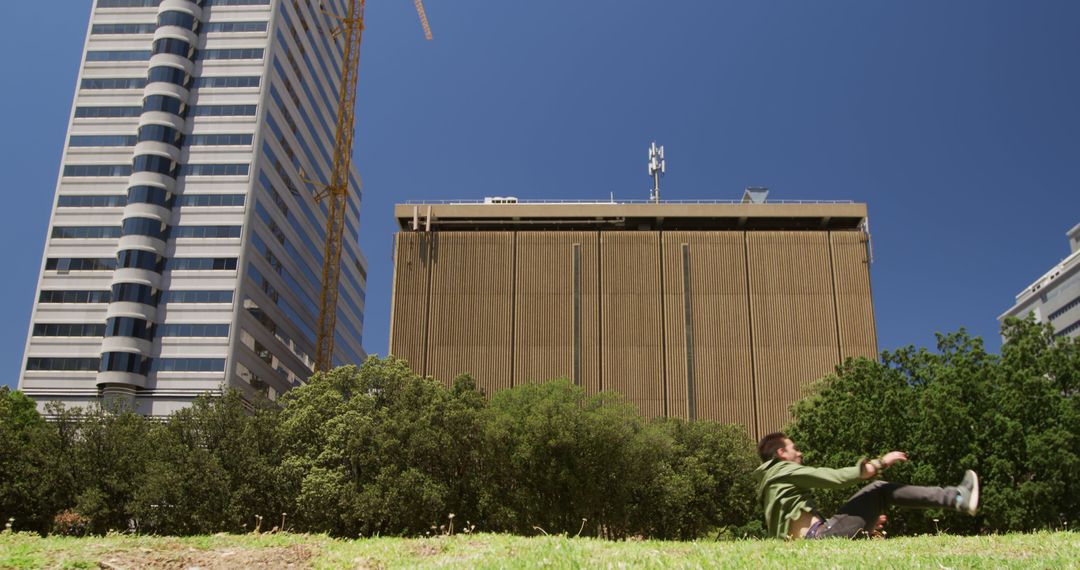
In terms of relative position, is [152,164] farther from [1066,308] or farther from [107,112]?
[1066,308]

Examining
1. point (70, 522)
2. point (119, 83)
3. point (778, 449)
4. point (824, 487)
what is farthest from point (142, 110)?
point (824, 487)

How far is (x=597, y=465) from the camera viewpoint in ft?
156

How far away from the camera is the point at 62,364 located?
8100cm

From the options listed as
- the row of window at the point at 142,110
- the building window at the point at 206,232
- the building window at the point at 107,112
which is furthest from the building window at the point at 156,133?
the building window at the point at 206,232

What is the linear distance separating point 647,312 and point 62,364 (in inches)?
2231

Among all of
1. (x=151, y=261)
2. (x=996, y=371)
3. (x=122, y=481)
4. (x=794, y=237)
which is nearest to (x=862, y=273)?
(x=794, y=237)

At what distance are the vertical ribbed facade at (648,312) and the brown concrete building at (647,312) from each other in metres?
0.10

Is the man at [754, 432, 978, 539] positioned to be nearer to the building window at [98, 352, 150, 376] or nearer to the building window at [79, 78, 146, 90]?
the building window at [98, 352, 150, 376]

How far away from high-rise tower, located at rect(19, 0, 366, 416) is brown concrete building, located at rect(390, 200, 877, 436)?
19.5 meters

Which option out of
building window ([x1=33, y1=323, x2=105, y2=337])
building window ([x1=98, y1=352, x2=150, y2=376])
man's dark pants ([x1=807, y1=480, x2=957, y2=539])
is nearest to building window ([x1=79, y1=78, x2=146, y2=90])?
building window ([x1=33, y1=323, x2=105, y2=337])

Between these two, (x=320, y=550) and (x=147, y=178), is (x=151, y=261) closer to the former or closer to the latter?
(x=147, y=178)

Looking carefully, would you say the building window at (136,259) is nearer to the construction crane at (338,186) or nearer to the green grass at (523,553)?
the construction crane at (338,186)

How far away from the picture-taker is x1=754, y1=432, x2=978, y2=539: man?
862 centimetres

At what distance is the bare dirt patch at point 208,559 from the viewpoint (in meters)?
9.84
